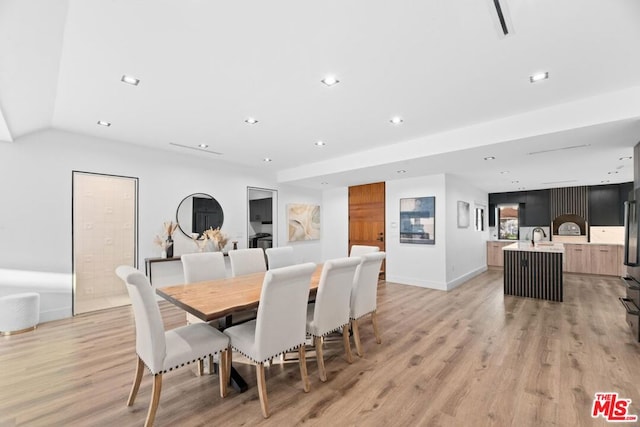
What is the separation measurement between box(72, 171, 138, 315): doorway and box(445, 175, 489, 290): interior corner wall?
6.13 meters

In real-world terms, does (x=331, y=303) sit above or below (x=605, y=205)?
below

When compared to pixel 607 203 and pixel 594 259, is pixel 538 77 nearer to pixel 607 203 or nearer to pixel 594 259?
pixel 594 259

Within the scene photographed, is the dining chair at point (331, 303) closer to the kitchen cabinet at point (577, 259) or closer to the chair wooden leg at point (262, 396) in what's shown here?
the chair wooden leg at point (262, 396)

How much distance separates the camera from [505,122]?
3312 millimetres

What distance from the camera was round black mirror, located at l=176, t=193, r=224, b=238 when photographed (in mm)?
5012

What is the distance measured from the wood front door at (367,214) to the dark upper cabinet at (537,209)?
5.09 m

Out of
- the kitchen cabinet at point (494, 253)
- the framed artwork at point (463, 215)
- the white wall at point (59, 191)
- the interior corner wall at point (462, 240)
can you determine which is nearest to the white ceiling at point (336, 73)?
the white wall at point (59, 191)

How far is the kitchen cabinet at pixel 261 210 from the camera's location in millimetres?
6258

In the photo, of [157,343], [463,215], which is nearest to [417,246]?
[463,215]

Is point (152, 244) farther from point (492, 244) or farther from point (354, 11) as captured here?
point (492, 244)

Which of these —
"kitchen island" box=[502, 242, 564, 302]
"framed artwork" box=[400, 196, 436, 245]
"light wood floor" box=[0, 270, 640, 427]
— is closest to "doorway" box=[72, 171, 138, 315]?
"light wood floor" box=[0, 270, 640, 427]

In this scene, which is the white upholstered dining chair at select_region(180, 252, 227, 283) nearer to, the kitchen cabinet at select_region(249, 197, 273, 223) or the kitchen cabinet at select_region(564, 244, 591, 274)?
the kitchen cabinet at select_region(249, 197, 273, 223)

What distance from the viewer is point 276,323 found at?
200 cm

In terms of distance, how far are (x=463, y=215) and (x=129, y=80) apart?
6504 millimetres
